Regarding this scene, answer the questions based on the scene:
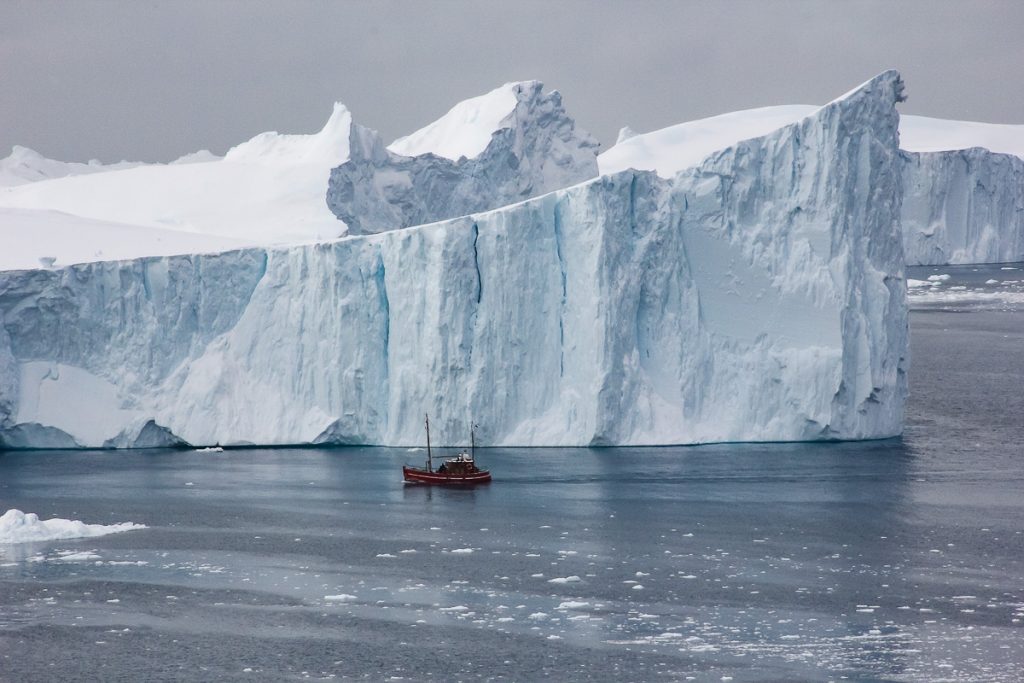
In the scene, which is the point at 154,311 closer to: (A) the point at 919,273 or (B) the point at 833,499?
(B) the point at 833,499

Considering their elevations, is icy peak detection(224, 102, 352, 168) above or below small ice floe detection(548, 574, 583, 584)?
above

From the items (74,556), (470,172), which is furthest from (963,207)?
(74,556)

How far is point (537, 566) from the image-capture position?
17328mm

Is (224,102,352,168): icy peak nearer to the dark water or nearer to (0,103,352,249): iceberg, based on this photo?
(0,103,352,249): iceberg

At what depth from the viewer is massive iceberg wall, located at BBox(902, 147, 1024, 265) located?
5503cm

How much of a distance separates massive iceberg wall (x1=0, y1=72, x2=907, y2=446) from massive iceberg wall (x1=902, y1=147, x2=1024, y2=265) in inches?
1228

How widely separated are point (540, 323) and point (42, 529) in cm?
953

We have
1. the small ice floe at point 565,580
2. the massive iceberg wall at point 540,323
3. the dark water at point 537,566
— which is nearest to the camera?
the dark water at point 537,566

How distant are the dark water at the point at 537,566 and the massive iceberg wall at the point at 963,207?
31.2 meters

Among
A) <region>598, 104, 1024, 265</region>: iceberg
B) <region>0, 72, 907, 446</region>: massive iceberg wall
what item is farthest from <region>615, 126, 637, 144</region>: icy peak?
<region>0, 72, 907, 446</region>: massive iceberg wall

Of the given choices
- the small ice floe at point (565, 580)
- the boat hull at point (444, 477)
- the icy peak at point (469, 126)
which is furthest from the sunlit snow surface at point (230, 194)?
the small ice floe at point (565, 580)

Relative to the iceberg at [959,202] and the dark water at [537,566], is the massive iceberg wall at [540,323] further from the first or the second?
the iceberg at [959,202]

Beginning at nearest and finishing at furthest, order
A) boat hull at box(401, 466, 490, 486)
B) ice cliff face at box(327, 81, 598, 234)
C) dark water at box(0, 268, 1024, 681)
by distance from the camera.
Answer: dark water at box(0, 268, 1024, 681), boat hull at box(401, 466, 490, 486), ice cliff face at box(327, 81, 598, 234)

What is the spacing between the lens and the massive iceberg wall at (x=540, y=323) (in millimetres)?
24438
